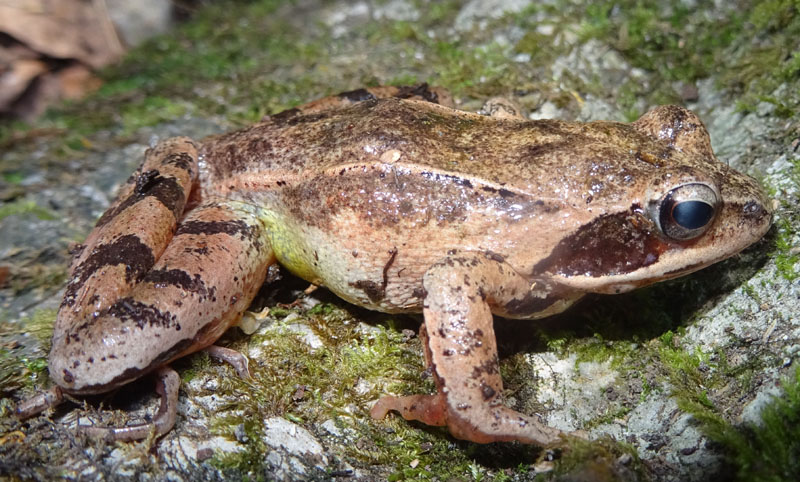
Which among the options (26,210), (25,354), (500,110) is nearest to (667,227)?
(500,110)

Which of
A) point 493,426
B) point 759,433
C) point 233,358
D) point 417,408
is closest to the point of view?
point 759,433

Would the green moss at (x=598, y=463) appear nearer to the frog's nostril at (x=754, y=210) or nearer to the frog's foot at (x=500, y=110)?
the frog's nostril at (x=754, y=210)

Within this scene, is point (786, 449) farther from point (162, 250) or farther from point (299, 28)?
point (299, 28)

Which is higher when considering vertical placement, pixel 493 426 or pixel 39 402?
pixel 493 426

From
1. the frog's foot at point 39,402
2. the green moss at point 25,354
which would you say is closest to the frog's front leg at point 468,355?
the frog's foot at point 39,402

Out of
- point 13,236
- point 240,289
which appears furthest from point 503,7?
point 13,236

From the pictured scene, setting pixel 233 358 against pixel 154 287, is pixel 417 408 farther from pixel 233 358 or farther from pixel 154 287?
pixel 154 287
